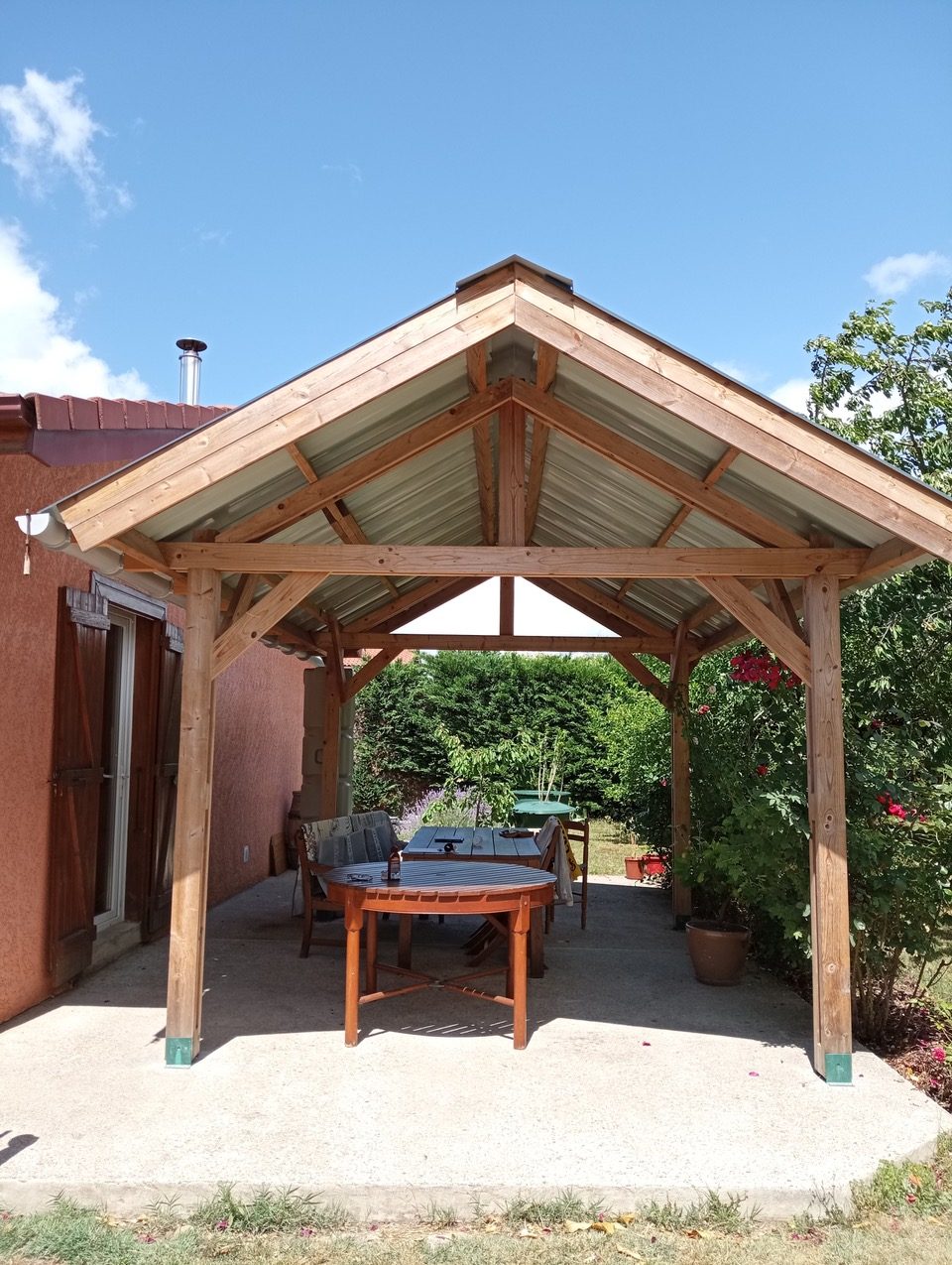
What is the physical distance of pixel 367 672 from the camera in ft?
27.3

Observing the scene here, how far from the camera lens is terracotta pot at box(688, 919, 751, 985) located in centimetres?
572

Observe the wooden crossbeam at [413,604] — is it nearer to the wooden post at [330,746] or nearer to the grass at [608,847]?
the wooden post at [330,746]

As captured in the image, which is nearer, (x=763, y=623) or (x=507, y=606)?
(x=763, y=623)

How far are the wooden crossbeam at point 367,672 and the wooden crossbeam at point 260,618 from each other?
3.78m

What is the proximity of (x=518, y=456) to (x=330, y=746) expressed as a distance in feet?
13.8

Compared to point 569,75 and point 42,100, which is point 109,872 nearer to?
point 569,75

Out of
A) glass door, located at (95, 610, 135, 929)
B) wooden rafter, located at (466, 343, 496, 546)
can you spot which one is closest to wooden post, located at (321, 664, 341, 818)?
wooden rafter, located at (466, 343, 496, 546)

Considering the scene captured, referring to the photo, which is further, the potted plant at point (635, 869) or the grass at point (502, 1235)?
the potted plant at point (635, 869)

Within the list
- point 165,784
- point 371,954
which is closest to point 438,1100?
point 371,954

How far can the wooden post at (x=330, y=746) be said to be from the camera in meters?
8.30

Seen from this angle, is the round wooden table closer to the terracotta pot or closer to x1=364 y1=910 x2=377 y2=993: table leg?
x1=364 y1=910 x2=377 y2=993: table leg

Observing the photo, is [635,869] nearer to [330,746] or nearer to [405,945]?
[330,746]

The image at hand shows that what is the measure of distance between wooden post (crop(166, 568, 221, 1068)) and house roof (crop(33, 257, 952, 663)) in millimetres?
306

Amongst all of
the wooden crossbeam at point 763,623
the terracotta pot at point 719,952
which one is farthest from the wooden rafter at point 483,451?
the terracotta pot at point 719,952
